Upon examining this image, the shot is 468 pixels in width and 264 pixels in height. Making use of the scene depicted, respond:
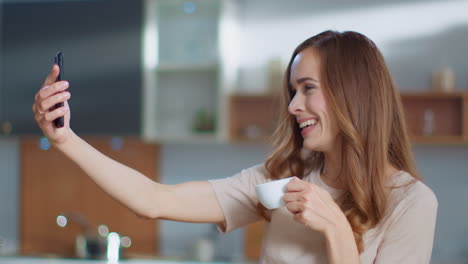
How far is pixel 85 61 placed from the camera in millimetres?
3555

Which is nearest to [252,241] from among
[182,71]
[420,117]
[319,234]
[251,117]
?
[251,117]

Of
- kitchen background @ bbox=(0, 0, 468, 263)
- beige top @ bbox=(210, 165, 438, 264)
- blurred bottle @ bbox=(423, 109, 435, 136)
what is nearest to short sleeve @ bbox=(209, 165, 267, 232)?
beige top @ bbox=(210, 165, 438, 264)

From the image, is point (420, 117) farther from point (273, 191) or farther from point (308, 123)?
point (273, 191)

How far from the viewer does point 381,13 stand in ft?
12.0

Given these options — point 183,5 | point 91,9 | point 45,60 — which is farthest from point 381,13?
point 45,60

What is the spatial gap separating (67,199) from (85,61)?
40.2 inches

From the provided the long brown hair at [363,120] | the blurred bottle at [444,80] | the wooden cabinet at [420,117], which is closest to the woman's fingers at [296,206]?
the long brown hair at [363,120]

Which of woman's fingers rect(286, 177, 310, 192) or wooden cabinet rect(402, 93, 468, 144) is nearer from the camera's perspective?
woman's fingers rect(286, 177, 310, 192)

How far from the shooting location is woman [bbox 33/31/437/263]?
1256 mm

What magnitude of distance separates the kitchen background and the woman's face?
6.66 feet

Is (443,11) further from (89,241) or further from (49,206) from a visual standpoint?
(49,206)

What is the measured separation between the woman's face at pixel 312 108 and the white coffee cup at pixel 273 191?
0.19 metres

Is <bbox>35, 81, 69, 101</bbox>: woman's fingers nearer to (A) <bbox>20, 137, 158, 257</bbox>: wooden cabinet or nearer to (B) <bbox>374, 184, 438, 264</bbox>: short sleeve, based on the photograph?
(B) <bbox>374, 184, 438, 264</bbox>: short sleeve

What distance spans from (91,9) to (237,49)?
0.98 metres
